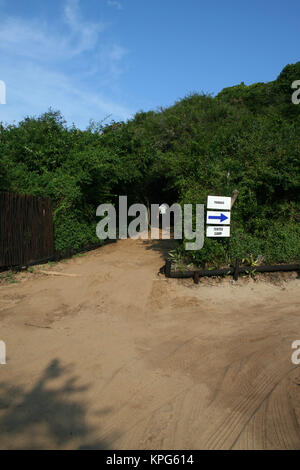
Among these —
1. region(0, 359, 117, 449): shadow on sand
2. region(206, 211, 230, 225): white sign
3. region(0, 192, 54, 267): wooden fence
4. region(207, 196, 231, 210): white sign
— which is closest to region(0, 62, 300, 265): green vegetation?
region(206, 211, 230, 225): white sign

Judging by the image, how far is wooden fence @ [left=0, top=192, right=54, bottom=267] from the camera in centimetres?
716

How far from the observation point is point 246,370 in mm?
3738

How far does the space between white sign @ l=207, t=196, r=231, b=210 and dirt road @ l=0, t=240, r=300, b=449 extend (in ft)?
6.03

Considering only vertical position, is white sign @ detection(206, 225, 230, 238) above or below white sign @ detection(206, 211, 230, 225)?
below

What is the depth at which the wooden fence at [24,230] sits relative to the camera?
7164 mm

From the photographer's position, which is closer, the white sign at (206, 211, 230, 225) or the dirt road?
the dirt road

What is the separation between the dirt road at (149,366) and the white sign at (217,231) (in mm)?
1156

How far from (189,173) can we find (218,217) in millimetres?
2672

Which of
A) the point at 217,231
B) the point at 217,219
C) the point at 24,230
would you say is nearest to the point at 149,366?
the point at 217,231

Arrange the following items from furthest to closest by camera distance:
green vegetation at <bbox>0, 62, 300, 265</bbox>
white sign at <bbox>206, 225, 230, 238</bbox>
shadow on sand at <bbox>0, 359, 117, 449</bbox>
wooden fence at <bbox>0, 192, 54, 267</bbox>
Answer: green vegetation at <bbox>0, 62, 300, 265</bbox> < white sign at <bbox>206, 225, 230, 238</bbox> < wooden fence at <bbox>0, 192, 54, 267</bbox> < shadow on sand at <bbox>0, 359, 117, 449</bbox>

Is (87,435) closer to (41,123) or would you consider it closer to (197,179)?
(197,179)

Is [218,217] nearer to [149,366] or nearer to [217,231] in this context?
[217,231]

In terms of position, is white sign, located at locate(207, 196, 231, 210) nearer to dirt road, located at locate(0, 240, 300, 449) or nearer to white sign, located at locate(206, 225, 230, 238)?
white sign, located at locate(206, 225, 230, 238)

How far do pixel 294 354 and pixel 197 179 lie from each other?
6.10m
